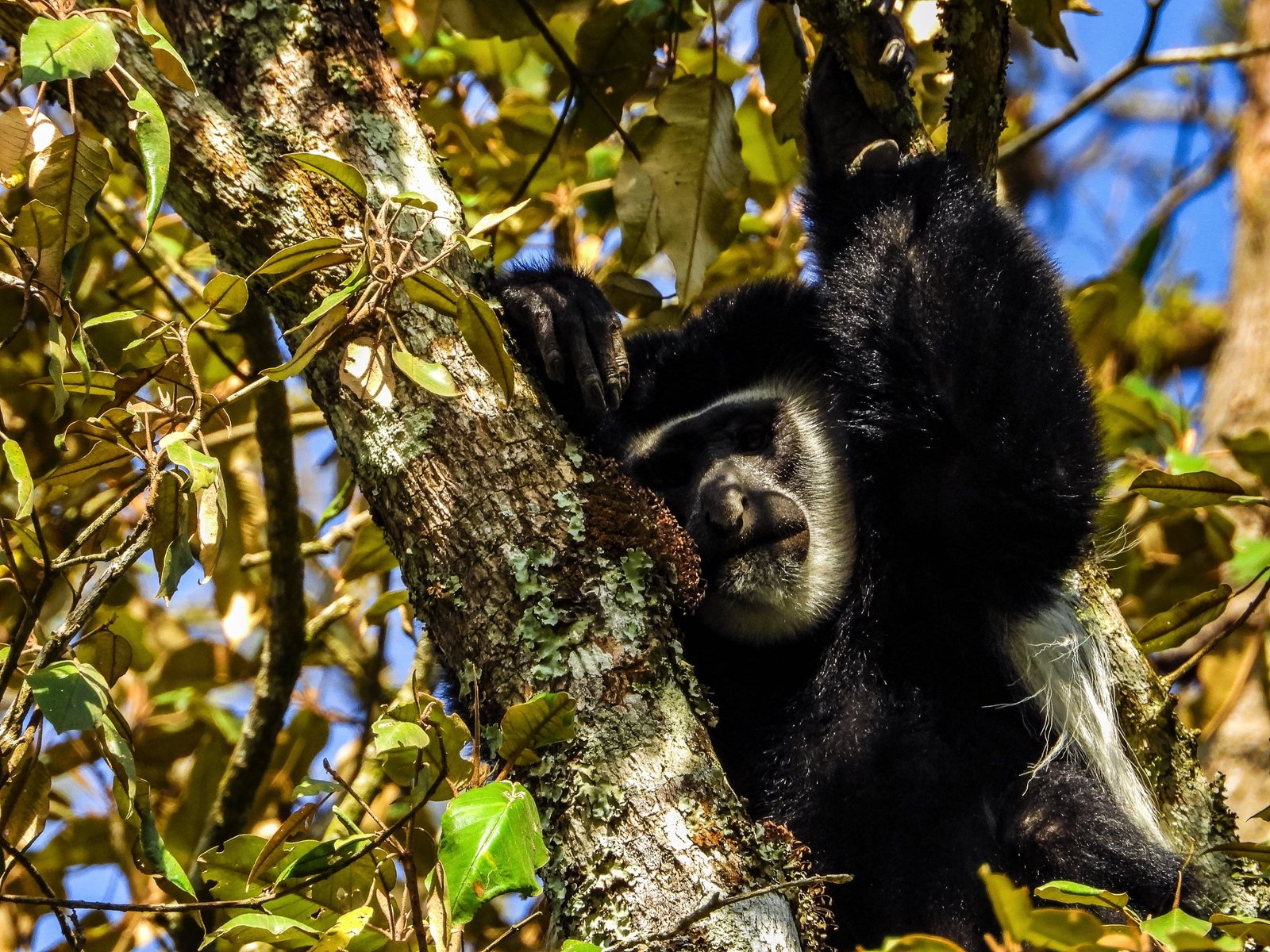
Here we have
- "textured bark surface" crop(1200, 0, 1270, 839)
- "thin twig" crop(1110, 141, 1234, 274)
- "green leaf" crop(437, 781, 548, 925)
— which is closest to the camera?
"green leaf" crop(437, 781, 548, 925)

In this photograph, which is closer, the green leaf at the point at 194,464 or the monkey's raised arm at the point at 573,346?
the green leaf at the point at 194,464

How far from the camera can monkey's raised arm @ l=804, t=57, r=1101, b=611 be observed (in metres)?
1.90

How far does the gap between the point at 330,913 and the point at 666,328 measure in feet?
4.71

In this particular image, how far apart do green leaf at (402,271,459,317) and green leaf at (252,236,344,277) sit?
0.31ft

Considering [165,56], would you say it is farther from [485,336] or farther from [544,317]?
[544,317]

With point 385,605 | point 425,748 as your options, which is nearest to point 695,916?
point 425,748

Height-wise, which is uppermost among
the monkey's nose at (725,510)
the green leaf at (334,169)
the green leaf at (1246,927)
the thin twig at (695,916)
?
the green leaf at (334,169)

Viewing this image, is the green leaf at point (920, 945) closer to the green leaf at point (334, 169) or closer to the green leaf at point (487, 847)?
the green leaf at point (487, 847)

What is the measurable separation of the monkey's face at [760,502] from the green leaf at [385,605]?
1.71ft

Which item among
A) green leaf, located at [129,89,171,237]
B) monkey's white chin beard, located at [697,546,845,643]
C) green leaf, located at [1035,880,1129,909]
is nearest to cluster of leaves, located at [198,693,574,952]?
green leaf, located at [1035,880,1129,909]

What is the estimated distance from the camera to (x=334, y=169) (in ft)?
4.31

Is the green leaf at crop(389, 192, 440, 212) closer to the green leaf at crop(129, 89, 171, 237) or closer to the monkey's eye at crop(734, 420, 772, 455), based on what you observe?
the green leaf at crop(129, 89, 171, 237)

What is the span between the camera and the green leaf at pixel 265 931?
4.03ft

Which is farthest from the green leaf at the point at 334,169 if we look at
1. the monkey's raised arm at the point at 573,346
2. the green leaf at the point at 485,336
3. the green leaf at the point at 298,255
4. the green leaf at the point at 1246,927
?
the green leaf at the point at 1246,927
